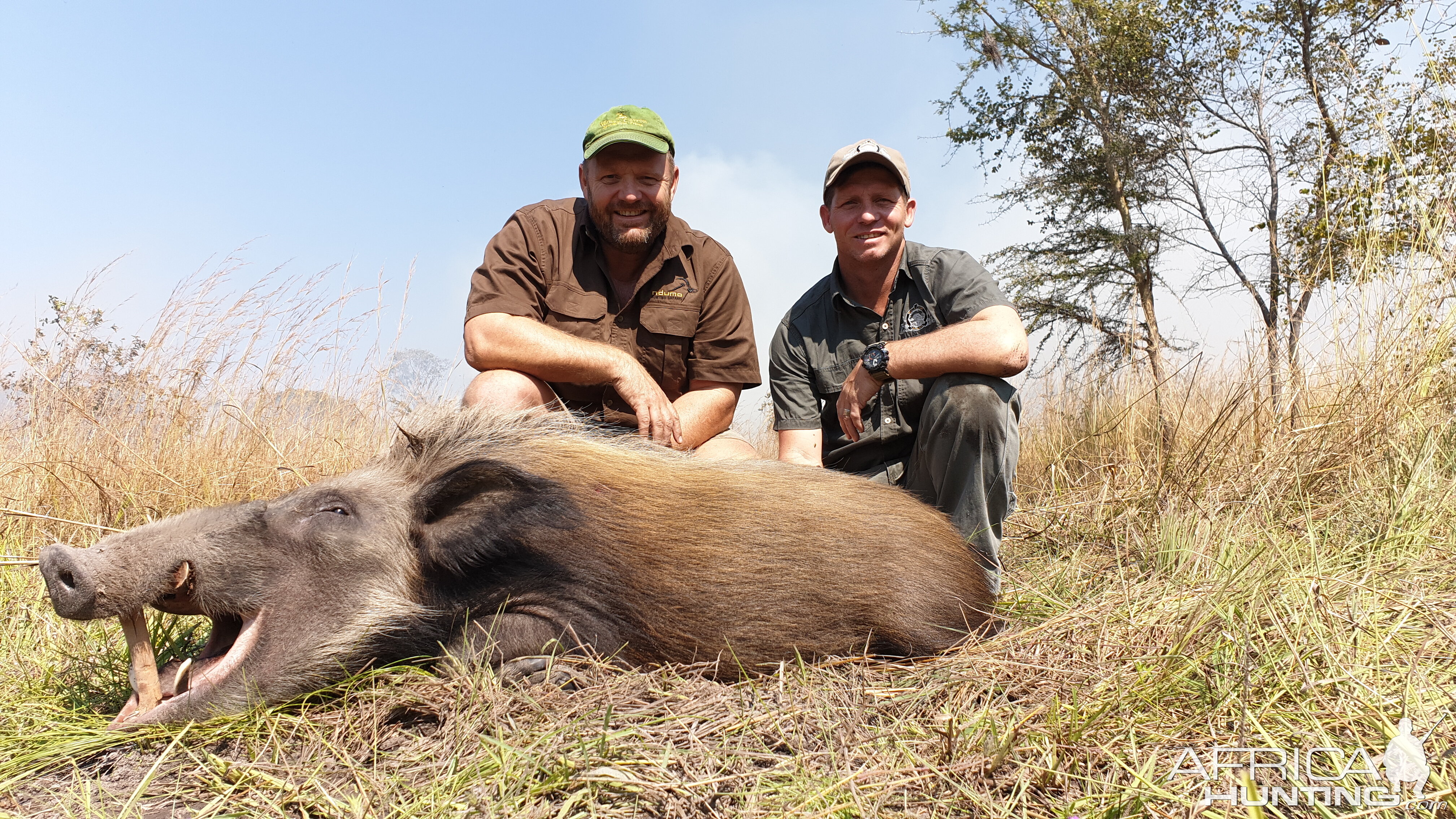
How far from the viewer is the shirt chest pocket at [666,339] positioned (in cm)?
448

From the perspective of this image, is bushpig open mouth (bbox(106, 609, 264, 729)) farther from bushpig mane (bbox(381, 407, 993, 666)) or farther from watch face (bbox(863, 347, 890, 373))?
watch face (bbox(863, 347, 890, 373))

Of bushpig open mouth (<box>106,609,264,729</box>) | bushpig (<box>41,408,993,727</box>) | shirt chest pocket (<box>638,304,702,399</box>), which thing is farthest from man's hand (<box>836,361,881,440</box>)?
bushpig open mouth (<box>106,609,264,729</box>)

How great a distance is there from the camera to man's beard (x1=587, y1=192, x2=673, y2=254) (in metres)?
4.32

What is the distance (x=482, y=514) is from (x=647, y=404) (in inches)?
48.8

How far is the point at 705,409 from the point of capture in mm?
4371

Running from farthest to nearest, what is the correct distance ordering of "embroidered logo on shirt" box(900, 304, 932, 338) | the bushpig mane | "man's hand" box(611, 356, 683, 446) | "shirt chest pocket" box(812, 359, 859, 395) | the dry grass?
"shirt chest pocket" box(812, 359, 859, 395)
"embroidered logo on shirt" box(900, 304, 932, 338)
"man's hand" box(611, 356, 683, 446)
the bushpig mane
the dry grass

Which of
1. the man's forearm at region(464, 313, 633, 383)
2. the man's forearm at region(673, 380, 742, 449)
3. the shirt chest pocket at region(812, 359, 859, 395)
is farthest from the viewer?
the man's forearm at region(673, 380, 742, 449)

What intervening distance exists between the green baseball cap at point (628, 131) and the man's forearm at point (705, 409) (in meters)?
1.23

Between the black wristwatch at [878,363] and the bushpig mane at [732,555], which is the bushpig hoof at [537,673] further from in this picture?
the black wristwatch at [878,363]

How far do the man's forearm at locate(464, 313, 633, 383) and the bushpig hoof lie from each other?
5.45 ft

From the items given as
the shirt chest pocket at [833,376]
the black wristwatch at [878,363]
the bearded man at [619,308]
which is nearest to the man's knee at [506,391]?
the bearded man at [619,308]

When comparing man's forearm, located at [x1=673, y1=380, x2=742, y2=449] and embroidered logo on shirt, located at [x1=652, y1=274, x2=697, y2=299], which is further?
embroidered logo on shirt, located at [x1=652, y1=274, x2=697, y2=299]

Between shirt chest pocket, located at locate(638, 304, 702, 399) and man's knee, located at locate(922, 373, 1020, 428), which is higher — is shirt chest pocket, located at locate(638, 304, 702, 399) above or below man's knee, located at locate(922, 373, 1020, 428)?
above

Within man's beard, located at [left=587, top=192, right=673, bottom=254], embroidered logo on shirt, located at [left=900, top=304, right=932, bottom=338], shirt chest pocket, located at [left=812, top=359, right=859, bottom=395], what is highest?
man's beard, located at [left=587, top=192, right=673, bottom=254]
